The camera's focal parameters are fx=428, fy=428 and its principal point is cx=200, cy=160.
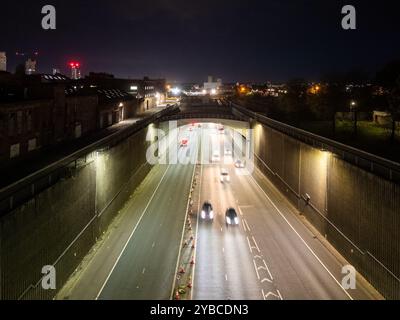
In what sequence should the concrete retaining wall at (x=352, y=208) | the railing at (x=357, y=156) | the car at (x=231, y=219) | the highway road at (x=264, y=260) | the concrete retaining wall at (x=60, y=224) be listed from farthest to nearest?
the car at (x=231, y=219) → the railing at (x=357, y=156) → the highway road at (x=264, y=260) → the concrete retaining wall at (x=352, y=208) → the concrete retaining wall at (x=60, y=224)

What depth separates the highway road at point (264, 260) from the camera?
17808mm

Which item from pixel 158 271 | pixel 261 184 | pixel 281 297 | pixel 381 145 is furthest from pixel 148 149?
pixel 281 297

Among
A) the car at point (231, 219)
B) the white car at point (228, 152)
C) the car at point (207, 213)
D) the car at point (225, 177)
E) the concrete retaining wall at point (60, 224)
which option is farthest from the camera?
the white car at point (228, 152)

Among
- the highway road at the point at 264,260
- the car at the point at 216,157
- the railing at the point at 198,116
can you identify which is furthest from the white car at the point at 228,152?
the highway road at the point at 264,260

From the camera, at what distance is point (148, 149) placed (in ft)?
159

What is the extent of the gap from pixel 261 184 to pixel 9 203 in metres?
29.3

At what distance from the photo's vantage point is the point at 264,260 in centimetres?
2139

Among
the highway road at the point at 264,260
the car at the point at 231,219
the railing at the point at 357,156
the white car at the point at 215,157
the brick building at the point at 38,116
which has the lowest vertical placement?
the highway road at the point at 264,260

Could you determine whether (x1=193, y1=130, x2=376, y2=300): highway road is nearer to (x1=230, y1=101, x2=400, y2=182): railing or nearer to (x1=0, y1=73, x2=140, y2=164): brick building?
(x1=230, y1=101, x2=400, y2=182): railing

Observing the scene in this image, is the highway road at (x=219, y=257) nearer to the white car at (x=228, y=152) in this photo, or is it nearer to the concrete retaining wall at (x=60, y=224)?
the concrete retaining wall at (x=60, y=224)

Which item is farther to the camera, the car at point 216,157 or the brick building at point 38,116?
the car at point 216,157

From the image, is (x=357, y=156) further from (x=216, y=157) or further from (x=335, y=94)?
(x=335, y=94)

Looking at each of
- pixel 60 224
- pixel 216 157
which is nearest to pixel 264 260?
pixel 60 224

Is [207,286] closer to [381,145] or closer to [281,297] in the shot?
[281,297]
